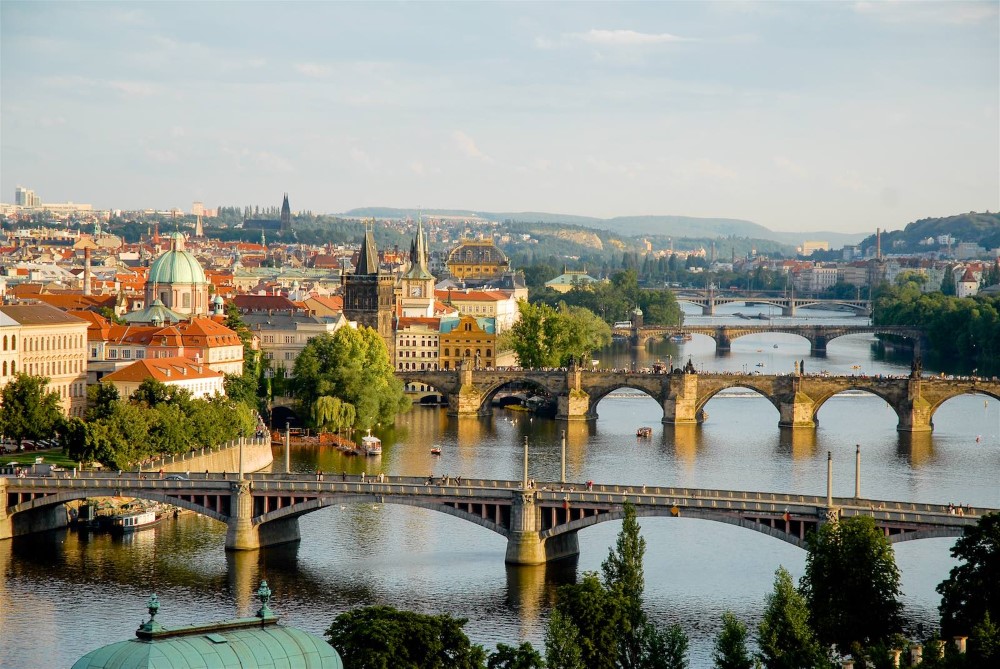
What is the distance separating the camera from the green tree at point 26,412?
228 feet

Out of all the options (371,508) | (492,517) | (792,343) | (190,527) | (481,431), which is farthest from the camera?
(792,343)

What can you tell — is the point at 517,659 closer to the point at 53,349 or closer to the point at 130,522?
the point at 130,522

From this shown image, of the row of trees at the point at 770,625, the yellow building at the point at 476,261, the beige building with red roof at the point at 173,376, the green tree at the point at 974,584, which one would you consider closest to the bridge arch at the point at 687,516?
the row of trees at the point at 770,625

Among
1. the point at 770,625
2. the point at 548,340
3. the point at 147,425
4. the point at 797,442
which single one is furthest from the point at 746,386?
the point at 770,625

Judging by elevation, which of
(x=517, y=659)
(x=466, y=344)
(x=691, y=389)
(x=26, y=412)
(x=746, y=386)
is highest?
(x=466, y=344)

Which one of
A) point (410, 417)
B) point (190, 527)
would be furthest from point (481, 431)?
point (190, 527)

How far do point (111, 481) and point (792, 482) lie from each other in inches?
1039

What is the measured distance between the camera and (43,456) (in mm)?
67750

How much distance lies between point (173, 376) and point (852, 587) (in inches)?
1636

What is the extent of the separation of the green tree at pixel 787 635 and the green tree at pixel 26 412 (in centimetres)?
3694

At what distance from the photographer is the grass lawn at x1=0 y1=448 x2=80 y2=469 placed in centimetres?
6562

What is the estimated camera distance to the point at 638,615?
4150 centimetres

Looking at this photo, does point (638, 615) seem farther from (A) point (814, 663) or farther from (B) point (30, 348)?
(B) point (30, 348)

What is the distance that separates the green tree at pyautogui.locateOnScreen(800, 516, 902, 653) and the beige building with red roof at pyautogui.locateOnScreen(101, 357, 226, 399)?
37.2 m
